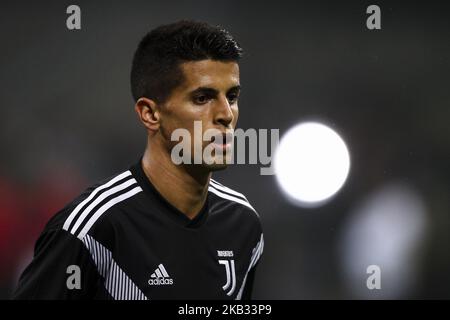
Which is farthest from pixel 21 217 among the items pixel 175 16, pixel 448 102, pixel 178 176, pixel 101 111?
pixel 448 102

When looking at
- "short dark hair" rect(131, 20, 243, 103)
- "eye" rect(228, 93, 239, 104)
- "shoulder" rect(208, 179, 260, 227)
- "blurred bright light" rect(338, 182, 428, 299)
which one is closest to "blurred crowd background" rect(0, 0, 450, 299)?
"blurred bright light" rect(338, 182, 428, 299)

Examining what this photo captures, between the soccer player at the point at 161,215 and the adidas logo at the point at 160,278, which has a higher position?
the soccer player at the point at 161,215

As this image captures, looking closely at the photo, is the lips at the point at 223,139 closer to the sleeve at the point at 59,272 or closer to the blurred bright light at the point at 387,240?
the sleeve at the point at 59,272

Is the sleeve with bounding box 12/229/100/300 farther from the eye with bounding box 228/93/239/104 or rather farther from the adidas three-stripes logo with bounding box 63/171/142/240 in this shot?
the eye with bounding box 228/93/239/104

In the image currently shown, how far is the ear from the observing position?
8.98ft

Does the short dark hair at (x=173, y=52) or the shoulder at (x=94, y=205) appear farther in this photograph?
the short dark hair at (x=173, y=52)

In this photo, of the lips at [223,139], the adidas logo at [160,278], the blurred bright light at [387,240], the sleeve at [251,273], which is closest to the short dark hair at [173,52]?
the lips at [223,139]

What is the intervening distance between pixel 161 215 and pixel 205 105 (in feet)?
1.64

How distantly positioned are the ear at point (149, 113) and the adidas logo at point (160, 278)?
0.59 m

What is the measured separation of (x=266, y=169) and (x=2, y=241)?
8.23 feet

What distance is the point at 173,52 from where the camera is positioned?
274 centimetres

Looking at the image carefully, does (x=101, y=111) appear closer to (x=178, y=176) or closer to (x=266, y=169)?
(x=266, y=169)

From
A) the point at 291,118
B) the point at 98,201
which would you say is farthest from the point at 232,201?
the point at 291,118

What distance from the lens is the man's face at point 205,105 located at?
2.61m
